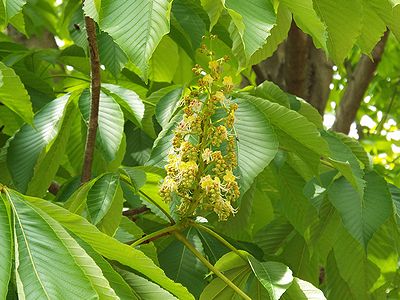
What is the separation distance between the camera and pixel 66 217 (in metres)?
0.90

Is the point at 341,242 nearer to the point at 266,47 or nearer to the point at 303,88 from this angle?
the point at 266,47

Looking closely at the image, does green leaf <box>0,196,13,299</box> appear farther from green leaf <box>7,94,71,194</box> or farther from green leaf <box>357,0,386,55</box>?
green leaf <box>357,0,386,55</box>

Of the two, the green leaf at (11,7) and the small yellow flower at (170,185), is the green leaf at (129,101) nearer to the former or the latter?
the small yellow flower at (170,185)

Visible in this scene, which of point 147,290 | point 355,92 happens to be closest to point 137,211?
point 147,290

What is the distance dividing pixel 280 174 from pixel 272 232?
208 mm

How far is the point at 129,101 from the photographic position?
1.49 m

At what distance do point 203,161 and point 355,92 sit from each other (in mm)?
1722

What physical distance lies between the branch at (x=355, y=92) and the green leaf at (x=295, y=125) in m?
1.47

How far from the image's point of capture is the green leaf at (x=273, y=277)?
3.69ft

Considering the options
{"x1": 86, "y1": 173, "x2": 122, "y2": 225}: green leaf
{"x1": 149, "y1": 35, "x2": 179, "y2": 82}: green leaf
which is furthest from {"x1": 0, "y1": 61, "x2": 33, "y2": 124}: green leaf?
{"x1": 149, "y1": 35, "x2": 179, "y2": 82}: green leaf

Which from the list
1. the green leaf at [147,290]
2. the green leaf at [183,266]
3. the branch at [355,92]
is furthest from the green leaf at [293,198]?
the branch at [355,92]

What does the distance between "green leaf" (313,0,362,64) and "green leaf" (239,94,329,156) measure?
0.11m

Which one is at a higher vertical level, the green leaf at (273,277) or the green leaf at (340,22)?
the green leaf at (340,22)

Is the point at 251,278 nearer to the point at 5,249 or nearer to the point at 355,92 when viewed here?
the point at 5,249
